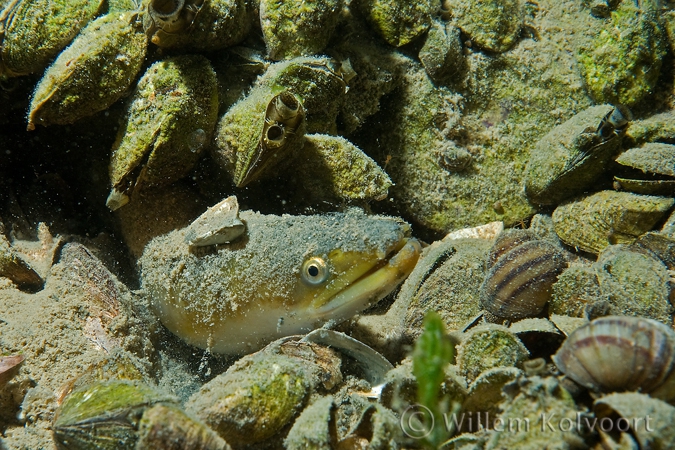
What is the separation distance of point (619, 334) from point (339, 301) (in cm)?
132

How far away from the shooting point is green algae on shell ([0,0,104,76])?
2.66 meters

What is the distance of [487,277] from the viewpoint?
7.75ft

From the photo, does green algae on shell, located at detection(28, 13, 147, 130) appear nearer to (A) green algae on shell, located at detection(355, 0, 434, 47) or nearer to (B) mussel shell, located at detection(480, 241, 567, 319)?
(A) green algae on shell, located at detection(355, 0, 434, 47)

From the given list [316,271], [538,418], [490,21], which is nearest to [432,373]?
[538,418]

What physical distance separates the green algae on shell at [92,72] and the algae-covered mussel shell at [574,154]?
3.00 metres

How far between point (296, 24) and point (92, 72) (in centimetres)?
139

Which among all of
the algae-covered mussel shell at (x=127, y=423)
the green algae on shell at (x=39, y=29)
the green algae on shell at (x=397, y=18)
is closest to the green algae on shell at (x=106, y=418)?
the algae-covered mussel shell at (x=127, y=423)

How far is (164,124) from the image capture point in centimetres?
255

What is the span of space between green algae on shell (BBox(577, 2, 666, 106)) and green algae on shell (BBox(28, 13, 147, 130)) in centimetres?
346

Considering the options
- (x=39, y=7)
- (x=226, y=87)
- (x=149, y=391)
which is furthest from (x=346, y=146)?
(x=39, y=7)

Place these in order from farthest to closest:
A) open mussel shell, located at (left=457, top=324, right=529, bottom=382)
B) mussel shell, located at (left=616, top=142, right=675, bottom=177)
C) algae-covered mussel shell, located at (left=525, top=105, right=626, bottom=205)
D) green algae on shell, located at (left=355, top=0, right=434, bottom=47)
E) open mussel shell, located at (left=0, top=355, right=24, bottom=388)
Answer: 1. green algae on shell, located at (left=355, top=0, right=434, bottom=47)
2. algae-covered mussel shell, located at (left=525, top=105, right=626, bottom=205)
3. mussel shell, located at (left=616, top=142, right=675, bottom=177)
4. open mussel shell, located at (left=0, top=355, right=24, bottom=388)
5. open mussel shell, located at (left=457, top=324, right=529, bottom=382)

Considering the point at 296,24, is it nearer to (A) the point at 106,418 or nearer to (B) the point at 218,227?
(B) the point at 218,227

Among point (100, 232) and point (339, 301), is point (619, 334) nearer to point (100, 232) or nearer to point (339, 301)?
point (339, 301)

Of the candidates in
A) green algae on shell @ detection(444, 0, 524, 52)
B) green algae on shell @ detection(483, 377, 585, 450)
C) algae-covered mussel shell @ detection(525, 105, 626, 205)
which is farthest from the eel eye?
green algae on shell @ detection(444, 0, 524, 52)
